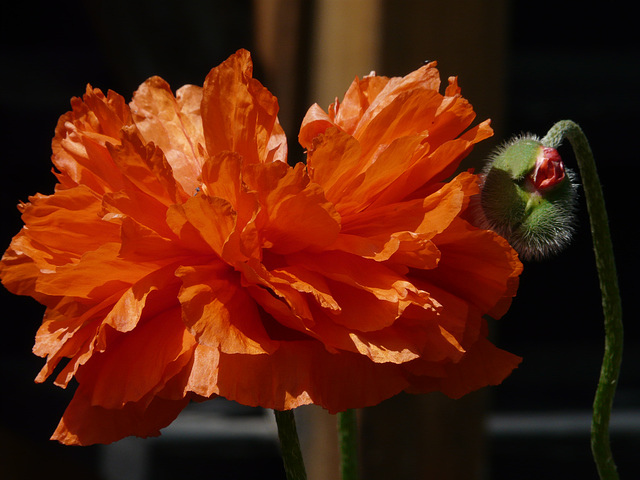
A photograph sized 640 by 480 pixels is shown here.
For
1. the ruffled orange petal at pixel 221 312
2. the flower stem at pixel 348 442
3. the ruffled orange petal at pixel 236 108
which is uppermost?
the ruffled orange petal at pixel 236 108

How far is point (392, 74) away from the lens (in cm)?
137

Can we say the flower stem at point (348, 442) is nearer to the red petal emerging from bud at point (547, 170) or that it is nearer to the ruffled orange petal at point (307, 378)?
the ruffled orange petal at point (307, 378)

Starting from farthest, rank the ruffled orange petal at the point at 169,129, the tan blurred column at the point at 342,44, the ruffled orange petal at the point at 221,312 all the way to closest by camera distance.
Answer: the tan blurred column at the point at 342,44
the ruffled orange petal at the point at 169,129
the ruffled orange petal at the point at 221,312

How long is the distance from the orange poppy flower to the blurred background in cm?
87

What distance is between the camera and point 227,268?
52cm

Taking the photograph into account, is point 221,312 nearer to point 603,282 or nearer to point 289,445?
point 289,445

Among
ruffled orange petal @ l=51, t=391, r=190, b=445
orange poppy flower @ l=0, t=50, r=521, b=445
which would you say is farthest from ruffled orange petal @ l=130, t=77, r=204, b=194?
ruffled orange petal @ l=51, t=391, r=190, b=445

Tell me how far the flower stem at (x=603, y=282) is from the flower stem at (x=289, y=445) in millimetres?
189

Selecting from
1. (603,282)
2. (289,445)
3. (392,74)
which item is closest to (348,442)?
(289,445)

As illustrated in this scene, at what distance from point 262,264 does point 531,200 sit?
18 cm

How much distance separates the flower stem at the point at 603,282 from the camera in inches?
20.9

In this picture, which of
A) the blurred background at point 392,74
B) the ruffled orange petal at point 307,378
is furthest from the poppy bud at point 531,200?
the blurred background at point 392,74

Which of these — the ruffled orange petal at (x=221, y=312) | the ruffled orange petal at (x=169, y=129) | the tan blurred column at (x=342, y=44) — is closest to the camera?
the ruffled orange petal at (x=221, y=312)

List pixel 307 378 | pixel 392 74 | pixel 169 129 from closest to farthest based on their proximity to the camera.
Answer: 1. pixel 307 378
2. pixel 169 129
3. pixel 392 74
